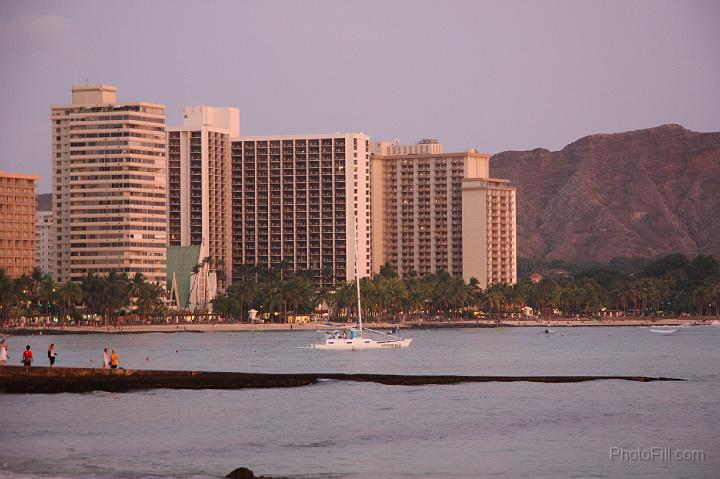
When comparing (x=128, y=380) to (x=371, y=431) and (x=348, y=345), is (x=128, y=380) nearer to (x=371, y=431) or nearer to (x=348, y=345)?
(x=371, y=431)

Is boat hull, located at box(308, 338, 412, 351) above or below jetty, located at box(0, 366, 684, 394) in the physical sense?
below

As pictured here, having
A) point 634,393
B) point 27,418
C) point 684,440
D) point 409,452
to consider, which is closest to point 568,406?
point 634,393

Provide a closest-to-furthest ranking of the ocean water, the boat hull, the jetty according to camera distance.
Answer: the ocean water, the jetty, the boat hull

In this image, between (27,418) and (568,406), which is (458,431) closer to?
(568,406)

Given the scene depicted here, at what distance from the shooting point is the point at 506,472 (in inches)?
2255

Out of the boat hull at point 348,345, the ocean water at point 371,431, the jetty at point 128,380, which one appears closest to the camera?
the ocean water at point 371,431

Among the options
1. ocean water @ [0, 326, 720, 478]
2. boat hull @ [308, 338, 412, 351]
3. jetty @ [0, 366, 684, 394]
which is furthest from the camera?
boat hull @ [308, 338, 412, 351]

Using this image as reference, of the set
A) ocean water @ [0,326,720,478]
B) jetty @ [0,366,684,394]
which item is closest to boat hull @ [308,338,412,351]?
ocean water @ [0,326,720,478]

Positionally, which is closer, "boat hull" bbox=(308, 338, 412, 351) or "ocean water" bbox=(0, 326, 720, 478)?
"ocean water" bbox=(0, 326, 720, 478)

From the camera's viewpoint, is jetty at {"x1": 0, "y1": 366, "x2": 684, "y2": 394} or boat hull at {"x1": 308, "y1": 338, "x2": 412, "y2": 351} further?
boat hull at {"x1": 308, "y1": 338, "x2": 412, "y2": 351}

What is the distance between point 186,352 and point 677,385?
83.2m

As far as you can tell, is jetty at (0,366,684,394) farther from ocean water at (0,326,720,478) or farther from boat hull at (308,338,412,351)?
boat hull at (308,338,412,351)

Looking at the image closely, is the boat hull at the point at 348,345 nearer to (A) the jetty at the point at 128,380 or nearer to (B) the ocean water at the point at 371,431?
(B) the ocean water at the point at 371,431

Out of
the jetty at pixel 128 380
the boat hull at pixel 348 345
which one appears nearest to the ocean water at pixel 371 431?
the jetty at pixel 128 380
